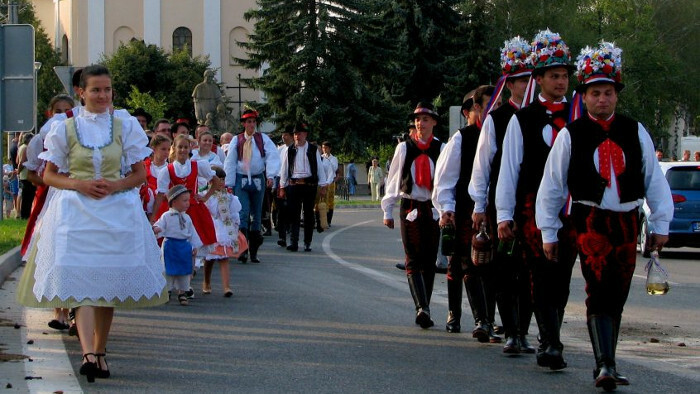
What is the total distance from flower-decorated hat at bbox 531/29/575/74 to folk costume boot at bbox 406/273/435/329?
2.62 m

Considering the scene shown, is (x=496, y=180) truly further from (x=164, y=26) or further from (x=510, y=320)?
(x=164, y=26)

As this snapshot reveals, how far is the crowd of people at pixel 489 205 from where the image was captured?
750 centimetres

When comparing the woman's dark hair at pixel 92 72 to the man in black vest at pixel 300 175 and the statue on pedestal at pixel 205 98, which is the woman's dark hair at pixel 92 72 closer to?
the man in black vest at pixel 300 175

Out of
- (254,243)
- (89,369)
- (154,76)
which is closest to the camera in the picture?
(89,369)

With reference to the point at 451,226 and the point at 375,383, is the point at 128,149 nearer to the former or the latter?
the point at 375,383

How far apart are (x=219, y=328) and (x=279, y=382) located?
9.19 ft

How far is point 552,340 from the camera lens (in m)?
8.13

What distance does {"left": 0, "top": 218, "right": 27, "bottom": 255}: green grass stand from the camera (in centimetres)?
1736

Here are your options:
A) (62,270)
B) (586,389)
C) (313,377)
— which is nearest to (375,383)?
(313,377)

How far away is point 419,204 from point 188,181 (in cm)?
321

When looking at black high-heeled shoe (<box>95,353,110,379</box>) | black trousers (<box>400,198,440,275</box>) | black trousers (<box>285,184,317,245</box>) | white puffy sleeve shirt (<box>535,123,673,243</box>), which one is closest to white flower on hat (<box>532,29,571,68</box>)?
white puffy sleeve shirt (<box>535,123,673,243</box>)

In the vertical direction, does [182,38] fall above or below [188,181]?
above

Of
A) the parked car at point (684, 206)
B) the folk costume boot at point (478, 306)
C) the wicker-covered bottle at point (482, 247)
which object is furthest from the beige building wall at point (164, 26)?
the wicker-covered bottle at point (482, 247)

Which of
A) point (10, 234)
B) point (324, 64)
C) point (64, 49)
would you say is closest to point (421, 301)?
point (10, 234)
